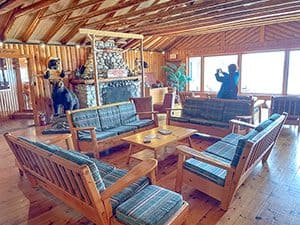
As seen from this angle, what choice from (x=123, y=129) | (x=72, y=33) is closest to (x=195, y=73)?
(x=72, y=33)

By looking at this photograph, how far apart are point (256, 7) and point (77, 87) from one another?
5504mm

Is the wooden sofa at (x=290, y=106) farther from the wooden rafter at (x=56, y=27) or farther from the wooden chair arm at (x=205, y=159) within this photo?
the wooden rafter at (x=56, y=27)

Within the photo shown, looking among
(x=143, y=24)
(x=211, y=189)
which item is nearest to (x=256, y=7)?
(x=143, y=24)

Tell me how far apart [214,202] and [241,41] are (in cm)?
805

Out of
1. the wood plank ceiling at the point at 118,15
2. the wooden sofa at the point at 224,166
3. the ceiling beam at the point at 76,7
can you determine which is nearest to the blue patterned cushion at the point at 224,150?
the wooden sofa at the point at 224,166

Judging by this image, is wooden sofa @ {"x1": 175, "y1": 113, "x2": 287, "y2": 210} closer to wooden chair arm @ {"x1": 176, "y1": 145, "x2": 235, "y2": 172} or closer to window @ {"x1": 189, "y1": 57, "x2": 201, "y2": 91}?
wooden chair arm @ {"x1": 176, "y1": 145, "x2": 235, "y2": 172}

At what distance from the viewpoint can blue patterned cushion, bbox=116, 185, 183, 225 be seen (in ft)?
5.55

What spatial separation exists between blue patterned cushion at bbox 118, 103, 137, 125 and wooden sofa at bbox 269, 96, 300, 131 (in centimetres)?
332

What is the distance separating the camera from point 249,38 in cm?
884

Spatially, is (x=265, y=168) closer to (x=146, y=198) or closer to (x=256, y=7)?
(x=146, y=198)

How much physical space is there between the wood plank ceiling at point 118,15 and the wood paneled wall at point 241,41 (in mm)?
1967

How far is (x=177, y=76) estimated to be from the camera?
10.1m

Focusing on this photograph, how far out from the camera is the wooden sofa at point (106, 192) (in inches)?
66.0

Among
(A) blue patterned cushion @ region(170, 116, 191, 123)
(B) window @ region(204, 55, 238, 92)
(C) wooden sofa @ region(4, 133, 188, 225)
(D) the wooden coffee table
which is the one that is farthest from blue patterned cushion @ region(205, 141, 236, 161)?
(B) window @ region(204, 55, 238, 92)
